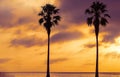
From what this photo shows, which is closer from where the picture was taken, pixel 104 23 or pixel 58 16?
pixel 104 23

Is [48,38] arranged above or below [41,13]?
below

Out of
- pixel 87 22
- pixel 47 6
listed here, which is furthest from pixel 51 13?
pixel 87 22

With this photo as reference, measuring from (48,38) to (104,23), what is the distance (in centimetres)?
1135

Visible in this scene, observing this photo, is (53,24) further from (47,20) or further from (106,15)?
(106,15)

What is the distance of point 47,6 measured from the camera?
79.4m

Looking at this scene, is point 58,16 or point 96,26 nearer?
point 96,26

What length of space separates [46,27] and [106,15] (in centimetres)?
1207

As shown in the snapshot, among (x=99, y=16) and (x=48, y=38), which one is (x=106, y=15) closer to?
(x=99, y=16)

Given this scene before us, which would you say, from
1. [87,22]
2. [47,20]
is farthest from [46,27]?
[87,22]

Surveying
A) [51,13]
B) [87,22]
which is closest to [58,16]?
[51,13]

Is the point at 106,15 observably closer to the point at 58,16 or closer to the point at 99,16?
the point at 99,16

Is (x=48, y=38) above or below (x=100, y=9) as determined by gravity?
below

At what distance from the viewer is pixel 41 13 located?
8025cm

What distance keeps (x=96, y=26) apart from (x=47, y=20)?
10201 mm
